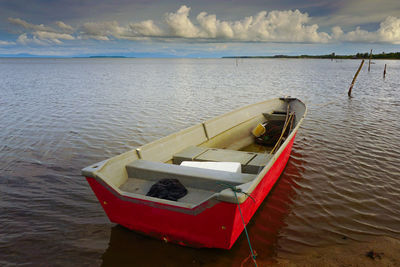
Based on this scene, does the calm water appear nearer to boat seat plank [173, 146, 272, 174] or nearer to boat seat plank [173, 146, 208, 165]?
boat seat plank [173, 146, 272, 174]

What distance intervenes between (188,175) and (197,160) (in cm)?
137

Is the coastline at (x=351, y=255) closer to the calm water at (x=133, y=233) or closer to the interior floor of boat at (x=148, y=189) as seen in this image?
the calm water at (x=133, y=233)

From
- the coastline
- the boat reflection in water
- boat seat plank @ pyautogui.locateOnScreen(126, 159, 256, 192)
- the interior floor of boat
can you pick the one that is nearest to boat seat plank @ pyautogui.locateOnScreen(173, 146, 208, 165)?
boat seat plank @ pyautogui.locateOnScreen(126, 159, 256, 192)

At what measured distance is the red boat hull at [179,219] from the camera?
3.33 meters

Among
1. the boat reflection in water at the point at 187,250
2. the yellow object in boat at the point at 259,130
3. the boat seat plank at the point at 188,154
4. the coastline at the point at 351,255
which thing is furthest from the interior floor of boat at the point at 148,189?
the yellow object in boat at the point at 259,130

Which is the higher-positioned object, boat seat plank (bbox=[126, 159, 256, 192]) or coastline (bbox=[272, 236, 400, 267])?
boat seat plank (bbox=[126, 159, 256, 192])

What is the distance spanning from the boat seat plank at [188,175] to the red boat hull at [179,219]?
56 centimetres

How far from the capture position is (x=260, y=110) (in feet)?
33.8

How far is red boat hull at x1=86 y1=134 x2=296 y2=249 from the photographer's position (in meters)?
3.33

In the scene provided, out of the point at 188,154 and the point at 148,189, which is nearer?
the point at 148,189

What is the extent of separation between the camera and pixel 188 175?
4289mm

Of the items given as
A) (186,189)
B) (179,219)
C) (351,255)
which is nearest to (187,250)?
(179,219)

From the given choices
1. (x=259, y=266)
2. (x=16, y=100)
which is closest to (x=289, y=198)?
(x=259, y=266)

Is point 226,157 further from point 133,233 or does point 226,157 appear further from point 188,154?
point 133,233
